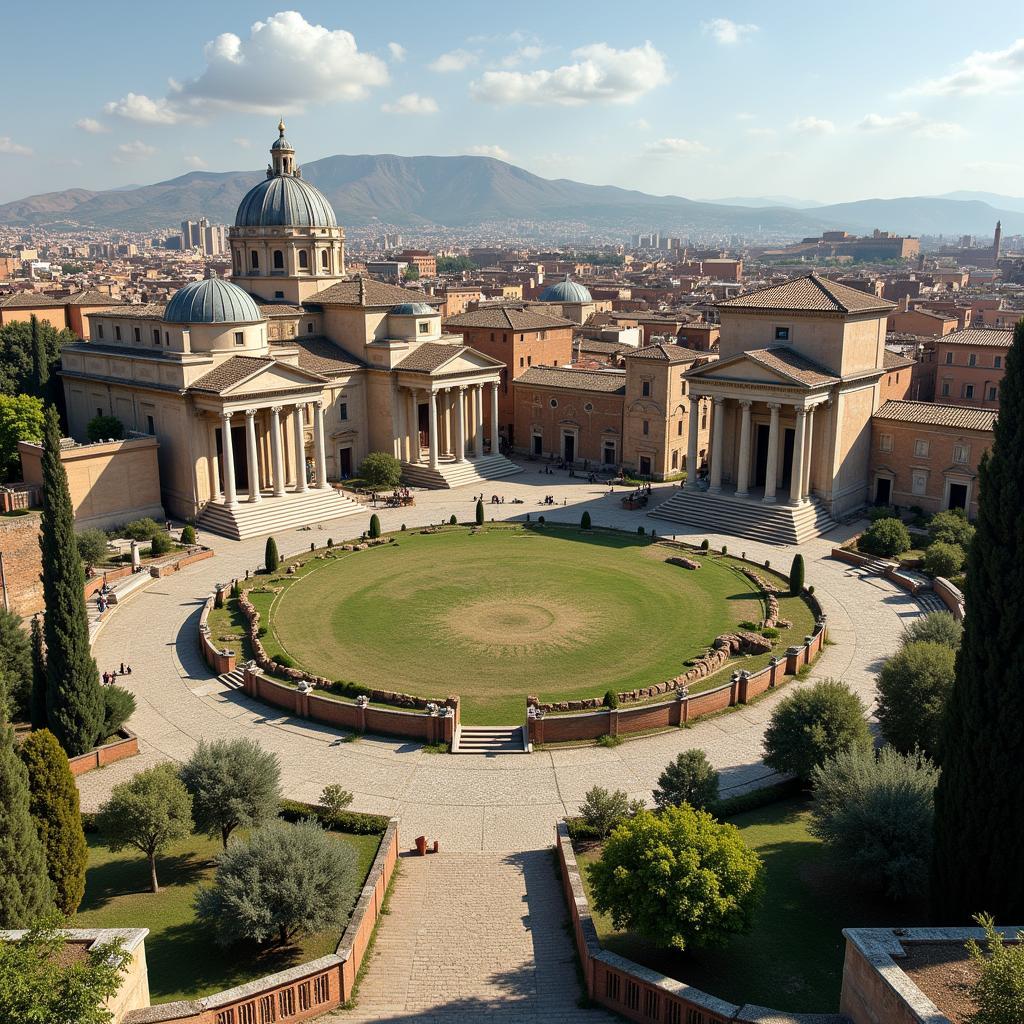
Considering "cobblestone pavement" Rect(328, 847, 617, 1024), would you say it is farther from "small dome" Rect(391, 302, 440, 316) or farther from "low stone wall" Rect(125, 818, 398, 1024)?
"small dome" Rect(391, 302, 440, 316)

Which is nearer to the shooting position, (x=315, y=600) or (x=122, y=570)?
(x=315, y=600)

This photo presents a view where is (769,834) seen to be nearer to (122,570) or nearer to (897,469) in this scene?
(122,570)

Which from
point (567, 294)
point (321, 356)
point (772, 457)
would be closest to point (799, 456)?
point (772, 457)

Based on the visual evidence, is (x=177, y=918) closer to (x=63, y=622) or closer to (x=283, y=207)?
(x=63, y=622)

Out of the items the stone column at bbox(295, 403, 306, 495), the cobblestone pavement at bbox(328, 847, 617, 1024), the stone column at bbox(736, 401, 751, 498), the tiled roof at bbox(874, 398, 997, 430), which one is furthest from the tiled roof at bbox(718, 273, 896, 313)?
the cobblestone pavement at bbox(328, 847, 617, 1024)

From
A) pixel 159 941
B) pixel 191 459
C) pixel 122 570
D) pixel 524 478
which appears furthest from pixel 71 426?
pixel 159 941

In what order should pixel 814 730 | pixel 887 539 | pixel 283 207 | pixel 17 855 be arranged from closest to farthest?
pixel 17 855, pixel 814 730, pixel 887 539, pixel 283 207
